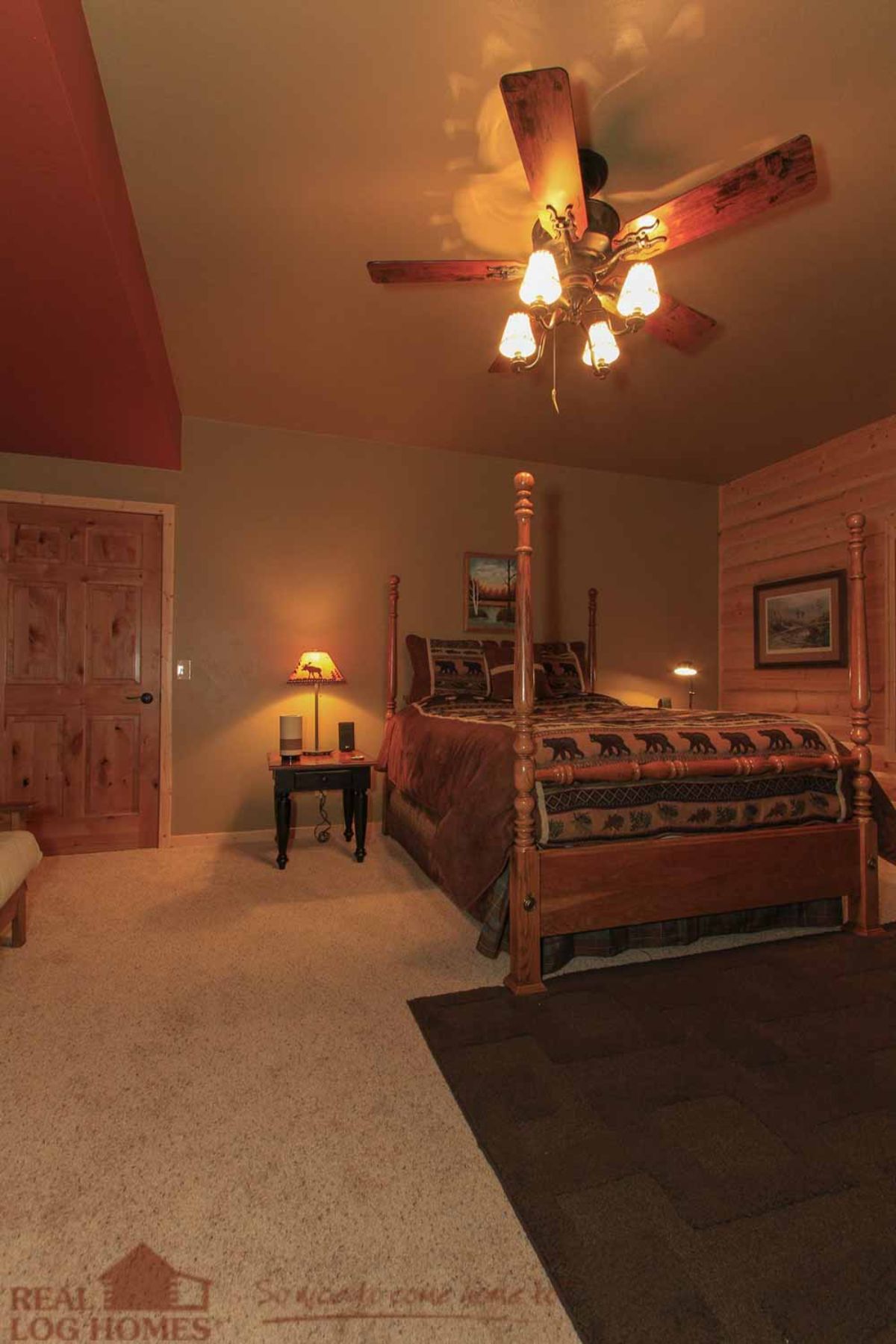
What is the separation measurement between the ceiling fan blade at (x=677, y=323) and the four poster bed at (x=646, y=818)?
713 mm

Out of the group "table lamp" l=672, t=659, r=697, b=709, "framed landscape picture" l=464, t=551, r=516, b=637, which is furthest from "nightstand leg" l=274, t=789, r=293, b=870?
"table lamp" l=672, t=659, r=697, b=709

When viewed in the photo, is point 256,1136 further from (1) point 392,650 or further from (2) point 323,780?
(1) point 392,650

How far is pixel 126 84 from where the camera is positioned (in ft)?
5.61

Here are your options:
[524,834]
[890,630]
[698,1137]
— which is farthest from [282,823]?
[890,630]

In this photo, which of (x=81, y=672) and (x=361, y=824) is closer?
(x=361, y=824)

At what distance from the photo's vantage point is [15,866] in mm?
2148

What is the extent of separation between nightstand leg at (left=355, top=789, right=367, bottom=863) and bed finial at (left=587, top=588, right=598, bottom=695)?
6.18ft

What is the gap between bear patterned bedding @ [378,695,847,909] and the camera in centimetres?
209

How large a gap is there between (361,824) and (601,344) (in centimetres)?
255

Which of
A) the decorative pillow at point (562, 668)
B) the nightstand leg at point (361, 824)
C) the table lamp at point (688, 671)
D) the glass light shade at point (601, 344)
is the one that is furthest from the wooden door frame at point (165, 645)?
the table lamp at point (688, 671)

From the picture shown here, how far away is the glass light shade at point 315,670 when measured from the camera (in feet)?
12.2

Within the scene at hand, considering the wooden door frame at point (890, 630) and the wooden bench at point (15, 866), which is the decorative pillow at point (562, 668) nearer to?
the wooden door frame at point (890, 630)

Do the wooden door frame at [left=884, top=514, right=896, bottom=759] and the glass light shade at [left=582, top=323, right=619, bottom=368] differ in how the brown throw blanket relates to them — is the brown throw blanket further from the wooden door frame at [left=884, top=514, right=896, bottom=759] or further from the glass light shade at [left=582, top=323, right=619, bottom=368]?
the wooden door frame at [left=884, top=514, right=896, bottom=759]

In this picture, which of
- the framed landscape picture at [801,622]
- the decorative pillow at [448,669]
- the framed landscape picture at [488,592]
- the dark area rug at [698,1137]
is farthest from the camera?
the framed landscape picture at [488,592]
